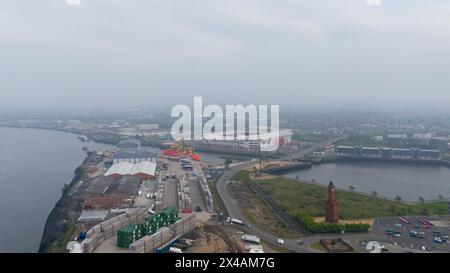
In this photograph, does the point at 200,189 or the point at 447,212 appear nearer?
the point at 447,212

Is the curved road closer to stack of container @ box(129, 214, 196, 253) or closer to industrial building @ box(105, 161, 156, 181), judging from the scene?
stack of container @ box(129, 214, 196, 253)

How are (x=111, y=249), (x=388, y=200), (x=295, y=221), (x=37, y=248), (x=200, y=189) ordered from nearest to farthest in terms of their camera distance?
(x=111, y=249) < (x=37, y=248) < (x=295, y=221) < (x=388, y=200) < (x=200, y=189)

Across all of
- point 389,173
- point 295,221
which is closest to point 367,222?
point 295,221

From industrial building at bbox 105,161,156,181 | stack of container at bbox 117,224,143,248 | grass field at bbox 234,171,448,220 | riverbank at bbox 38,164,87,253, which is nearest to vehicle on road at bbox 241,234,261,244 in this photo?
stack of container at bbox 117,224,143,248

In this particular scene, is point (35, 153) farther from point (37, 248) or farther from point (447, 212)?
point (447, 212)

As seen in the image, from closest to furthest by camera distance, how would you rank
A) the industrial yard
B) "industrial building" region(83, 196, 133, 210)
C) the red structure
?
the industrial yard
the red structure
"industrial building" region(83, 196, 133, 210)

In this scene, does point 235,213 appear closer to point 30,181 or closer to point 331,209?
point 331,209
